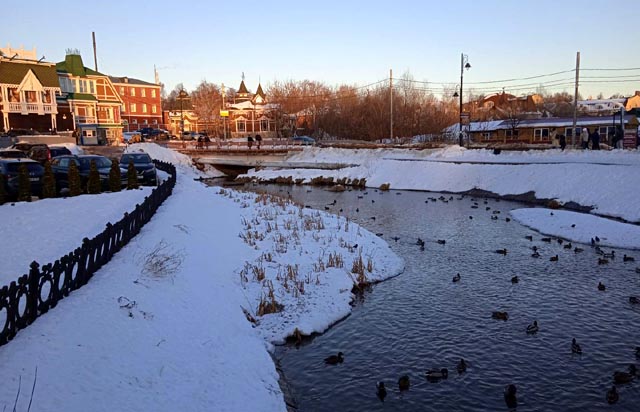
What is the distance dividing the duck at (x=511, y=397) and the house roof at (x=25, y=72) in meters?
58.6

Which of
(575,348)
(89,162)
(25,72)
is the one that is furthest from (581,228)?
(25,72)

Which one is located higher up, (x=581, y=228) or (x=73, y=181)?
(x=73, y=181)

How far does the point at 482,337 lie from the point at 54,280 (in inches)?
308

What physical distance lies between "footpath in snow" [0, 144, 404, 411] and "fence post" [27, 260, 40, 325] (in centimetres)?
15

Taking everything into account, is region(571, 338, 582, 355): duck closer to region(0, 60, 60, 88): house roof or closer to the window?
region(0, 60, 60, 88): house roof

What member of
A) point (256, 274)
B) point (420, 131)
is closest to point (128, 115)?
point (420, 131)

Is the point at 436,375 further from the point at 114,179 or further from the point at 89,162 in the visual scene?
the point at 89,162

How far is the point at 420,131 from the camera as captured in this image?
7788cm

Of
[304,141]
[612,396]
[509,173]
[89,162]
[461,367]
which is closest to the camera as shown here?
[612,396]

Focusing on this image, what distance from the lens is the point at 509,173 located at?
107 ft

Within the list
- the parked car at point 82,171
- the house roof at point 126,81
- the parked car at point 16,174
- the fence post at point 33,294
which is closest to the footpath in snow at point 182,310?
the fence post at point 33,294

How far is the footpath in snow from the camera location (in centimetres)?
605

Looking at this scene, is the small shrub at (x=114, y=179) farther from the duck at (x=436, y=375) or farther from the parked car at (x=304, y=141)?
the parked car at (x=304, y=141)

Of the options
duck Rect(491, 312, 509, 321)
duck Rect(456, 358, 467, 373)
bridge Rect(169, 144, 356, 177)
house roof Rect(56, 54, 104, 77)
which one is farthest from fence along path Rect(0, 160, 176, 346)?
house roof Rect(56, 54, 104, 77)
